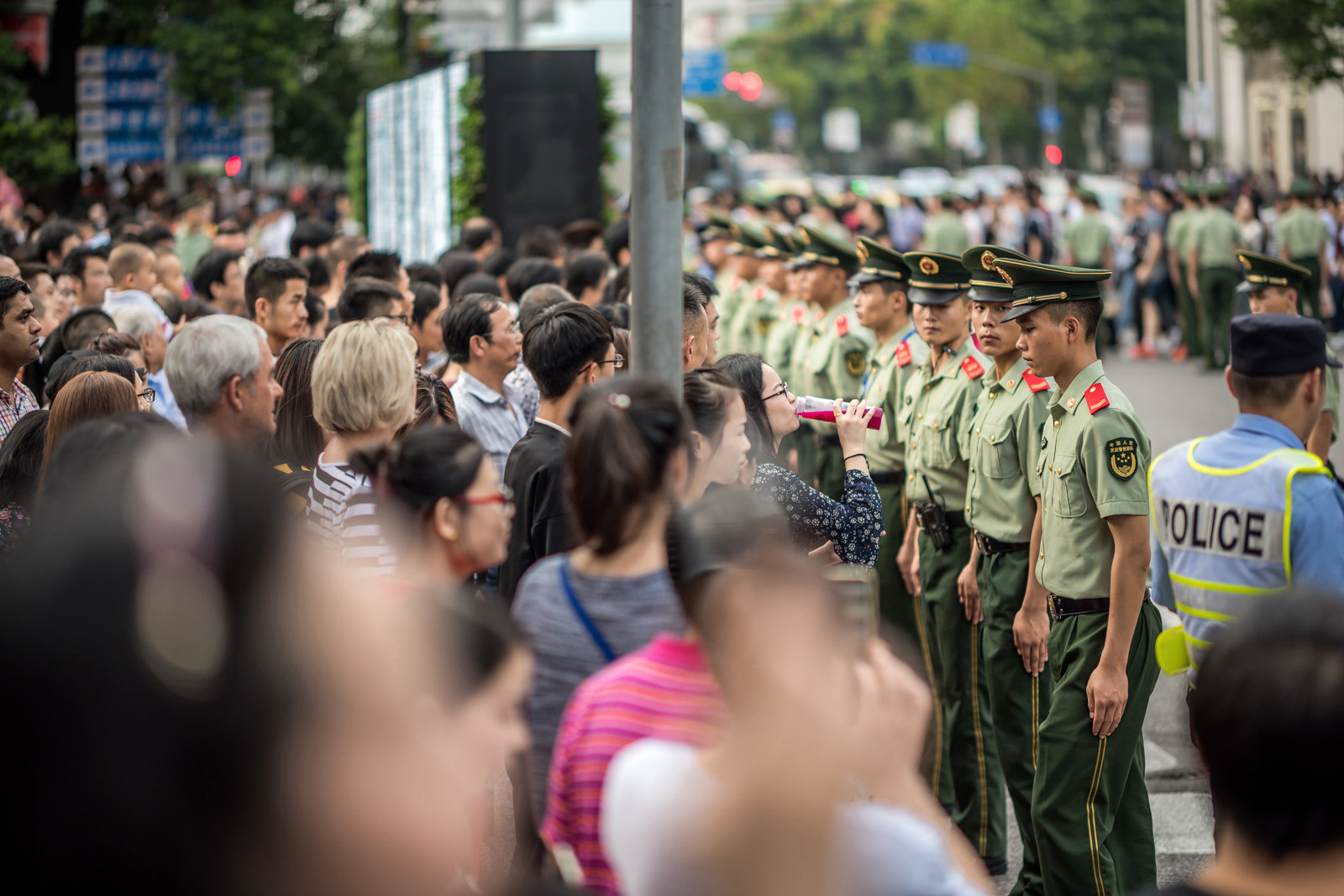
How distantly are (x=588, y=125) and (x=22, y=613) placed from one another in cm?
1246

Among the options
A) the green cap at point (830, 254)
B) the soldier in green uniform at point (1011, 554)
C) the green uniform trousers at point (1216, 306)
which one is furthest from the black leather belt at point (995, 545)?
the green uniform trousers at point (1216, 306)

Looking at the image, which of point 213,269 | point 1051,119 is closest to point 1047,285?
point 213,269

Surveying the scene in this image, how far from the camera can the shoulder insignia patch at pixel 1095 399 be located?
4.02 meters

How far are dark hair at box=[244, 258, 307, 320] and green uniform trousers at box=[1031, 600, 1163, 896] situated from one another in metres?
4.28

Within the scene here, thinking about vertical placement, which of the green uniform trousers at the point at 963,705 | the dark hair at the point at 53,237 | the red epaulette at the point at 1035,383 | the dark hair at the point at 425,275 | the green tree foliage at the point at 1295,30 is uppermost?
the green tree foliage at the point at 1295,30

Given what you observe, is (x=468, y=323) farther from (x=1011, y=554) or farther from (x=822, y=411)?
(x=1011, y=554)

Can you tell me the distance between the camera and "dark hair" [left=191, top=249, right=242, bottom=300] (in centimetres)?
846

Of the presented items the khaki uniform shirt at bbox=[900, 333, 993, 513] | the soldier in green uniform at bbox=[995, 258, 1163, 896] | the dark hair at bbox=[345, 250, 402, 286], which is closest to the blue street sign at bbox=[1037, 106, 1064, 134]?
the dark hair at bbox=[345, 250, 402, 286]

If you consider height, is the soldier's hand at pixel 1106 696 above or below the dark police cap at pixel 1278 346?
below

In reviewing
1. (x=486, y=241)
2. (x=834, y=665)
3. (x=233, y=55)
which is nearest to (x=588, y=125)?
(x=486, y=241)

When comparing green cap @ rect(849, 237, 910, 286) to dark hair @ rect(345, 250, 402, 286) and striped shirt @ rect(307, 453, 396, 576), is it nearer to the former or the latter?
dark hair @ rect(345, 250, 402, 286)

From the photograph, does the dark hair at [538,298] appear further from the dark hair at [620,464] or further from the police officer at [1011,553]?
the dark hair at [620,464]

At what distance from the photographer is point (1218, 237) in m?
15.8

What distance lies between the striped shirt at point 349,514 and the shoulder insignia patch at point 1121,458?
2.04 m
